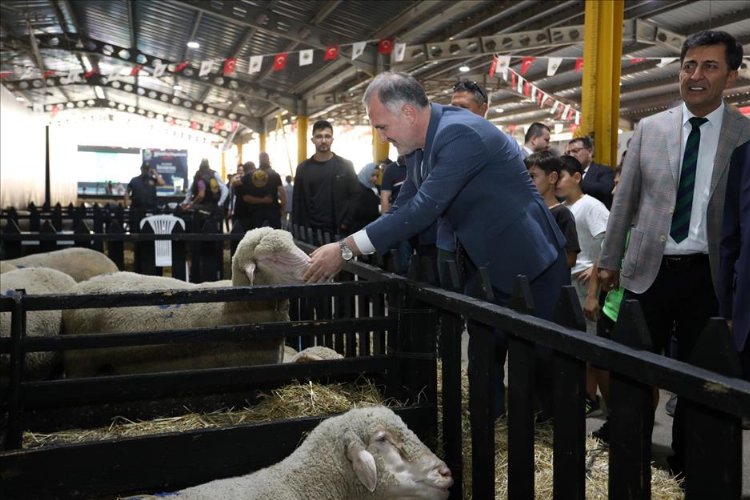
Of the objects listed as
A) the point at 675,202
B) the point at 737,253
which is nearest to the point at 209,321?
the point at 675,202

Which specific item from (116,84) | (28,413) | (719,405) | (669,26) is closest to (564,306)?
(719,405)

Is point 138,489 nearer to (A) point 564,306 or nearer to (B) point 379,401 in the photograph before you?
(B) point 379,401

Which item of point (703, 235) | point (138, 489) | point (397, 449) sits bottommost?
point (138, 489)

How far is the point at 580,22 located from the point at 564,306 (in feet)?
34.7

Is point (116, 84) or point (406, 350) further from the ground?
point (116, 84)

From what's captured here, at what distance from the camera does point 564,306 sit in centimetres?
164

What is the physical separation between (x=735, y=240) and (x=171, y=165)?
24.5 m

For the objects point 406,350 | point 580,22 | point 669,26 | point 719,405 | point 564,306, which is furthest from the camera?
point 580,22

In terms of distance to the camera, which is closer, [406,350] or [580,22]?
[406,350]

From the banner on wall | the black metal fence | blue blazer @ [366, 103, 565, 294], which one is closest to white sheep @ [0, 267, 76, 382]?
the black metal fence

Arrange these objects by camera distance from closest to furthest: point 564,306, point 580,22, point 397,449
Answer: point 564,306 → point 397,449 → point 580,22

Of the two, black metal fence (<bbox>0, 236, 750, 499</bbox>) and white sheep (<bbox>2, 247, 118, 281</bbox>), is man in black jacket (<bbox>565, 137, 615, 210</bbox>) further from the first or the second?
white sheep (<bbox>2, 247, 118, 281</bbox>)

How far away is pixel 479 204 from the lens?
2.46 meters

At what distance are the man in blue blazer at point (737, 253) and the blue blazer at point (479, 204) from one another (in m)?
0.58
